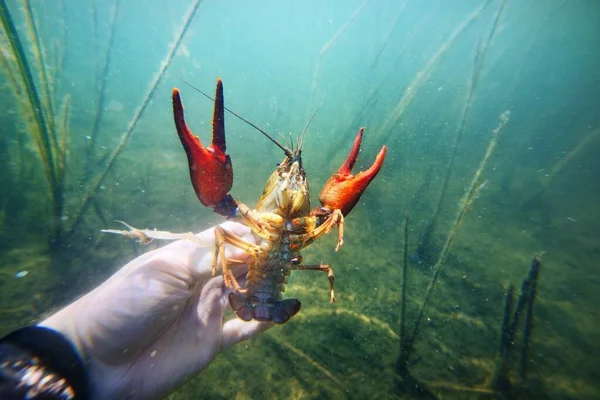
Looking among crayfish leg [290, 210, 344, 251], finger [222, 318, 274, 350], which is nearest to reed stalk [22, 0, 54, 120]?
finger [222, 318, 274, 350]

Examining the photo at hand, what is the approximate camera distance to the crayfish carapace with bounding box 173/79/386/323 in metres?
1.97

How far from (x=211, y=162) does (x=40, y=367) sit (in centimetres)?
148

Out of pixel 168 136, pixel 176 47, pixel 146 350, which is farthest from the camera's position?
pixel 168 136

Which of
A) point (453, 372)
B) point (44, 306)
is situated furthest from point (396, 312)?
point (44, 306)

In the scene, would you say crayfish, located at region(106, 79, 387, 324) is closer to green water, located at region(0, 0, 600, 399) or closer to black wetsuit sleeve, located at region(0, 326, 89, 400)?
black wetsuit sleeve, located at region(0, 326, 89, 400)

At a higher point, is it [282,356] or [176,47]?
[176,47]

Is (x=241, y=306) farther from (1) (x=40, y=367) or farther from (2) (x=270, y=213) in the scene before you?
(1) (x=40, y=367)

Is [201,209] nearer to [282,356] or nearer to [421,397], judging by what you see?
[282,356]

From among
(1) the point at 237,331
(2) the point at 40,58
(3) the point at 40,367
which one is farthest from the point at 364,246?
(2) the point at 40,58

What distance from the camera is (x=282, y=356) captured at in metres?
3.74

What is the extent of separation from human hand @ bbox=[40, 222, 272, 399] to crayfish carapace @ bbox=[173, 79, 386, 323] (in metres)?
0.26

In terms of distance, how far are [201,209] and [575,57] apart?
65391 millimetres

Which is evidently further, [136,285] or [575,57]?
[575,57]

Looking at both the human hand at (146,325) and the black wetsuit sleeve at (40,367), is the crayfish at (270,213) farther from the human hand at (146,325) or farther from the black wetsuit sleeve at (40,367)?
the black wetsuit sleeve at (40,367)
